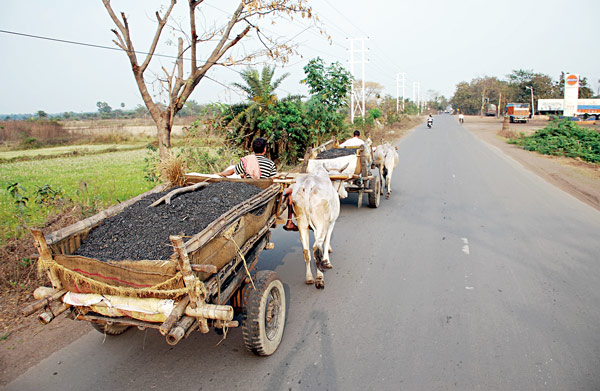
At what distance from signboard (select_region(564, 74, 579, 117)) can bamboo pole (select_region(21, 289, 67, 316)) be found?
153 ft

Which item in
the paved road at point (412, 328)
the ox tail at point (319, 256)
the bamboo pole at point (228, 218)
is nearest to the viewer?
the bamboo pole at point (228, 218)

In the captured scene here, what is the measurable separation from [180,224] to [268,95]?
34.0ft

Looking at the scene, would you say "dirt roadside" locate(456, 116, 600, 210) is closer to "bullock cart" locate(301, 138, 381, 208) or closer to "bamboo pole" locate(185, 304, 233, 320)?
"bullock cart" locate(301, 138, 381, 208)

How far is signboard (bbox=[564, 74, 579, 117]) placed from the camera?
38188 millimetres

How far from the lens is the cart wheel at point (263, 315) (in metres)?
3.31

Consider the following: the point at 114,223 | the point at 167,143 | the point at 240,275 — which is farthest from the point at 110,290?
the point at 167,143

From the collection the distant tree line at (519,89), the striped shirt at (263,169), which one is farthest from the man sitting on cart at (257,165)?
the distant tree line at (519,89)

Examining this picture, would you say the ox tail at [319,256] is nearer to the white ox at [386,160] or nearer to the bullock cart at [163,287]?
the bullock cart at [163,287]

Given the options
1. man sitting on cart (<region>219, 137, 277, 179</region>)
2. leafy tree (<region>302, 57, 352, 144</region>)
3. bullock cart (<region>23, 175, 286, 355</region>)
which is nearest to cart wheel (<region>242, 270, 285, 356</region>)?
bullock cart (<region>23, 175, 286, 355</region>)

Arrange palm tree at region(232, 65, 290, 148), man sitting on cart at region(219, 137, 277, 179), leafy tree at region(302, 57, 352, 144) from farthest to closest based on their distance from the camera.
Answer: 1. leafy tree at region(302, 57, 352, 144)
2. palm tree at region(232, 65, 290, 148)
3. man sitting on cart at region(219, 137, 277, 179)

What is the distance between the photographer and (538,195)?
1000 cm

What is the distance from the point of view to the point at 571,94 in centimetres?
3988

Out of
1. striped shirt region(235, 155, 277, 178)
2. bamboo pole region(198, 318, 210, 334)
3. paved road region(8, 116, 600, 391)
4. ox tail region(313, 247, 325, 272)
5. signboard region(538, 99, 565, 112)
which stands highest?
signboard region(538, 99, 565, 112)

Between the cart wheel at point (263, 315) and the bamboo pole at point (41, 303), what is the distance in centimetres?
143
